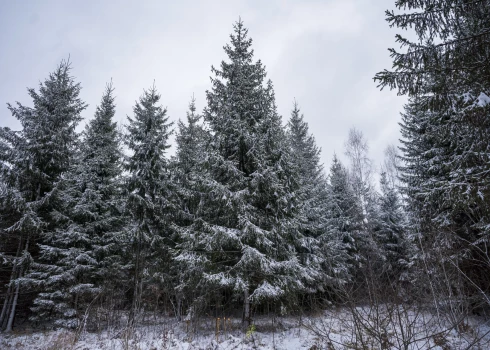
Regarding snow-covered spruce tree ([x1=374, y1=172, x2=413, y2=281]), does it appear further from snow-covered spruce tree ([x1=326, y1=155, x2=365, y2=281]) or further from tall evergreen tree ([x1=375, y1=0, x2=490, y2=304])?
tall evergreen tree ([x1=375, y1=0, x2=490, y2=304])

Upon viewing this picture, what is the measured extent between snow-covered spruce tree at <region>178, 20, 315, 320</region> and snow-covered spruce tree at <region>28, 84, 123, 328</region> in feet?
16.9

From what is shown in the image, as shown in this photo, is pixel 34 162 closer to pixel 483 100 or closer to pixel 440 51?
pixel 440 51

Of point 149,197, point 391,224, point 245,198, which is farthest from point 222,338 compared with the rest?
point 391,224

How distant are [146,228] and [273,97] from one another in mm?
8793

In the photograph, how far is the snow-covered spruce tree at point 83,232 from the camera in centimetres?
1135

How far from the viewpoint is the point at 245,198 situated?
413 inches

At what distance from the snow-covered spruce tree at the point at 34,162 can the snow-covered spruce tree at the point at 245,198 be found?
24.5ft

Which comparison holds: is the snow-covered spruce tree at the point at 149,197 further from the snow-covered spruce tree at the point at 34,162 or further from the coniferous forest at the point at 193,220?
the snow-covered spruce tree at the point at 34,162

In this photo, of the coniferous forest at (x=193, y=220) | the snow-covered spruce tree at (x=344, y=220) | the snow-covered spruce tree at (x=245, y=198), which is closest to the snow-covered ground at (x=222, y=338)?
the coniferous forest at (x=193, y=220)

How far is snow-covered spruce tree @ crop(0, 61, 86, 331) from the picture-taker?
11.6 metres

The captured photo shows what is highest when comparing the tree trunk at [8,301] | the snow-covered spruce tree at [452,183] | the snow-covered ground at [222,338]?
the snow-covered spruce tree at [452,183]

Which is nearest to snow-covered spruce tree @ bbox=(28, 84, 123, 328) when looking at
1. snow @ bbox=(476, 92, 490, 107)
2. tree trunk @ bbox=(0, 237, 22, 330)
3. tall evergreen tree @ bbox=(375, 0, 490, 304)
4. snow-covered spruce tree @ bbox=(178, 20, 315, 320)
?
tree trunk @ bbox=(0, 237, 22, 330)

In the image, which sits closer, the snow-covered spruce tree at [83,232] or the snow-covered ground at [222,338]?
the snow-covered ground at [222,338]

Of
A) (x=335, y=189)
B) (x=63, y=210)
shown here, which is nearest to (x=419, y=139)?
(x=335, y=189)
